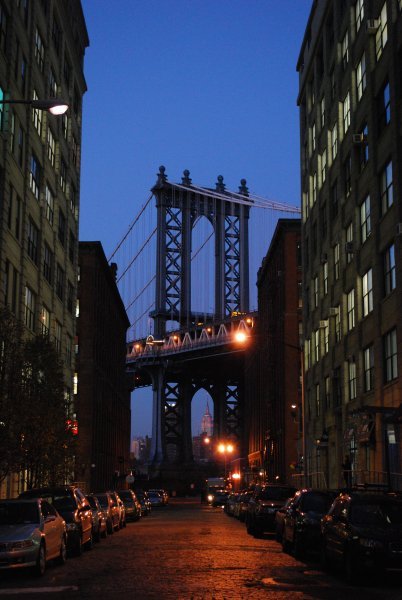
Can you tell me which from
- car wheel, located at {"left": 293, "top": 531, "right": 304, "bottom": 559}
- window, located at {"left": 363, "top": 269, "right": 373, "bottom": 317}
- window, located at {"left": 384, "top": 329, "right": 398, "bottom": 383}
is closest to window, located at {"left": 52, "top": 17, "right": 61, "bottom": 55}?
window, located at {"left": 363, "top": 269, "right": 373, "bottom": 317}

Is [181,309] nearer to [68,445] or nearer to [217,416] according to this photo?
[217,416]

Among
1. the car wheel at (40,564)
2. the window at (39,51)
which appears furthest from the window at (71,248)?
the car wheel at (40,564)

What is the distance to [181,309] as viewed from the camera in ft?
466

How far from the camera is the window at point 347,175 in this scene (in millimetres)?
43469

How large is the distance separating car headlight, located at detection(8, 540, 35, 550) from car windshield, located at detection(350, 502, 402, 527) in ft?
19.8

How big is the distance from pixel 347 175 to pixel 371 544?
31.5 m

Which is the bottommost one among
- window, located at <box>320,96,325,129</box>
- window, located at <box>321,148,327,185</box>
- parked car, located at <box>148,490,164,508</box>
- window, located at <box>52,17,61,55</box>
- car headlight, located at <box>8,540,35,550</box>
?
parked car, located at <box>148,490,164,508</box>

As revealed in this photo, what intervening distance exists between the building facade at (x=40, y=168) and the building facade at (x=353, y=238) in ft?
43.5

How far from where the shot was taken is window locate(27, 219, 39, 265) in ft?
146

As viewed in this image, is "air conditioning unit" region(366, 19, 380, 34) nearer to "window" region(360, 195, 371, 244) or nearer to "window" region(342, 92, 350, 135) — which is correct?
"window" region(342, 92, 350, 135)

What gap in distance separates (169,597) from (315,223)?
43337 millimetres

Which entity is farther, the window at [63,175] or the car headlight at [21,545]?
the window at [63,175]

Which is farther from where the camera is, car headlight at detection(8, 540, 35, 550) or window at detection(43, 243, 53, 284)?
window at detection(43, 243, 53, 284)

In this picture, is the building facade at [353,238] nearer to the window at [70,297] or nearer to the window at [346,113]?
the window at [346,113]
